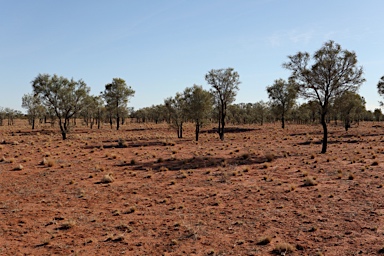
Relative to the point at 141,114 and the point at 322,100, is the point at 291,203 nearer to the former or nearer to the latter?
the point at 322,100

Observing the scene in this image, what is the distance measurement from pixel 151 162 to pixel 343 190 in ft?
57.2

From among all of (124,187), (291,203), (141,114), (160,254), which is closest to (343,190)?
(291,203)

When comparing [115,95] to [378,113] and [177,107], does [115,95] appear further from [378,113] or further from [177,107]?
[378,113]

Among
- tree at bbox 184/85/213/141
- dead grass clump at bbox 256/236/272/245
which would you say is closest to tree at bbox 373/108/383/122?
tree at bbox 184/85/213/141

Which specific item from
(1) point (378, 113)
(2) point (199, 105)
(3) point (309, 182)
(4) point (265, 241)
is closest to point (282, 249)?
(4) point (265, 241)

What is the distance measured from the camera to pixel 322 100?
106ft

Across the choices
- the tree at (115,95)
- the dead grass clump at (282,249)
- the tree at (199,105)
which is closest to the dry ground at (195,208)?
the dead grass clump at (282,249)

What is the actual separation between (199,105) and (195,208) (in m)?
33.3

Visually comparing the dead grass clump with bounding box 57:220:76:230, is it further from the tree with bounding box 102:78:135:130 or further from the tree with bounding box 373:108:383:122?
the tree with bounding box 373:108:383:122

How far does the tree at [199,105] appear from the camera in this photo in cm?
4769

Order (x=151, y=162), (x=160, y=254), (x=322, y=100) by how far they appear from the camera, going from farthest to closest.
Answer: (x=322, y=100), (x=151, y=162), (x=160, y=254)

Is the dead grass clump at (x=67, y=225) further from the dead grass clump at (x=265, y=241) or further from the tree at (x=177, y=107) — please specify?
the tree at (x=177, y=107)

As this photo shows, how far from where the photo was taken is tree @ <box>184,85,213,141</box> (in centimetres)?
4769

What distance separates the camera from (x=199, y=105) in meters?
47.6
